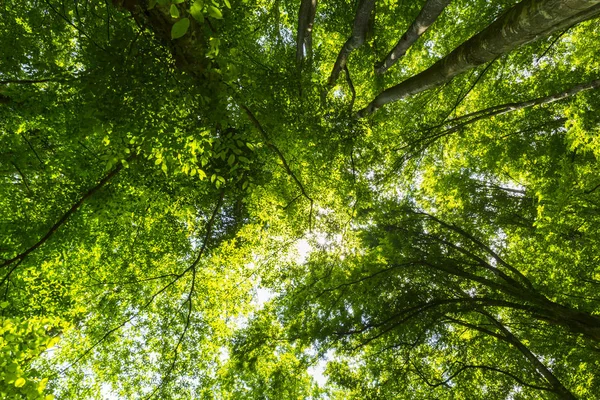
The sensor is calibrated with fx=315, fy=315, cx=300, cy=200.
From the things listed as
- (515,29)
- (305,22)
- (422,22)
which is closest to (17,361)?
(515,29)

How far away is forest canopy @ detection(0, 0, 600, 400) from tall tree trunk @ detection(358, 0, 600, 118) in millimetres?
296

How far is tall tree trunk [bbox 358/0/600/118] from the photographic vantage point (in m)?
3.21

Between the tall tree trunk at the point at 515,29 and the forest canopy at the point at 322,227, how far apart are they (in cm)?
30

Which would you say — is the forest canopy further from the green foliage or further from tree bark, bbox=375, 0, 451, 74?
the green foliage

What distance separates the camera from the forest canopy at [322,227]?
21.4 ft

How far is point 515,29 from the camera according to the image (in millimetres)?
3801

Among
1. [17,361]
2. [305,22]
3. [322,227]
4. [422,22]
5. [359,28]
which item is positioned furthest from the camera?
[322,227]

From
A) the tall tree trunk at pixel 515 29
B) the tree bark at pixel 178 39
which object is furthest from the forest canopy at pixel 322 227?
the tree bark at pixel 178 39

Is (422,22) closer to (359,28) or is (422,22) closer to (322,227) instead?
(359,28)

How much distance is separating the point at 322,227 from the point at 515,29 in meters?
5.90

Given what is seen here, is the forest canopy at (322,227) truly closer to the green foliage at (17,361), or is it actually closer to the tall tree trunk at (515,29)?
the tall tree trunk at (515,29)

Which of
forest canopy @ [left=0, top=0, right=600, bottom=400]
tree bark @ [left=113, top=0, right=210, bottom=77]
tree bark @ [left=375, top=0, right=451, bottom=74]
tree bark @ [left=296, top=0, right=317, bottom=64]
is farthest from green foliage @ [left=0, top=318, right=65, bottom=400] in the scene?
tree bark @ [left=375, top=0, right=451, bottom=74]

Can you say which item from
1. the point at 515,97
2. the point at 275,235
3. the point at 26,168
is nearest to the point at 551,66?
the point at 515,97

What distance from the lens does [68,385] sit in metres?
9.26
